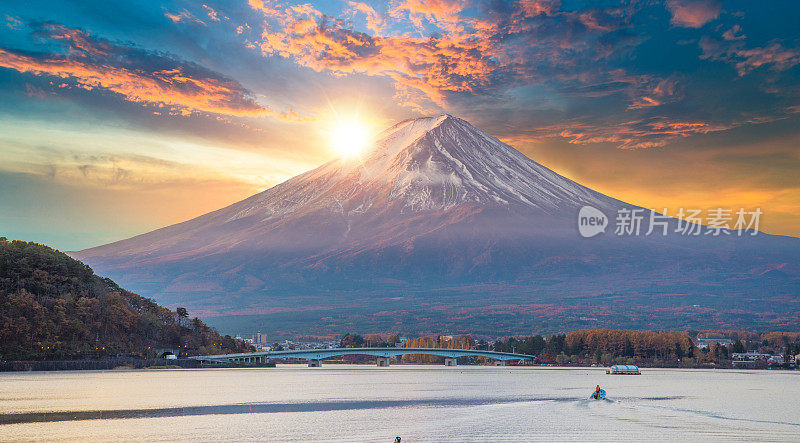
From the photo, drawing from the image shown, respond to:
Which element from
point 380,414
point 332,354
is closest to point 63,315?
point 332,354

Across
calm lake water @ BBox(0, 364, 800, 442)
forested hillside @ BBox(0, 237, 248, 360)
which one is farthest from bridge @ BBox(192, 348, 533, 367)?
calm lake water @ BBox(0, 364, 800, 442)

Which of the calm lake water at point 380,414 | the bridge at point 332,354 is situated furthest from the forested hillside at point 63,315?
the calm lake water at point 380,414

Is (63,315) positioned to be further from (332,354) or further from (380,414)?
(380,414)

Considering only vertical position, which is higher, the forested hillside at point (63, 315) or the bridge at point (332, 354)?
the forested hillside at point (63, 315)

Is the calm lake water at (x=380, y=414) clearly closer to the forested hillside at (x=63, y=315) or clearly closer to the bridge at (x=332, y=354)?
the forested hillside at (x=63, y=315)

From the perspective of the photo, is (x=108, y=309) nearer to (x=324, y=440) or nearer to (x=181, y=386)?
(x=181, y=386)
